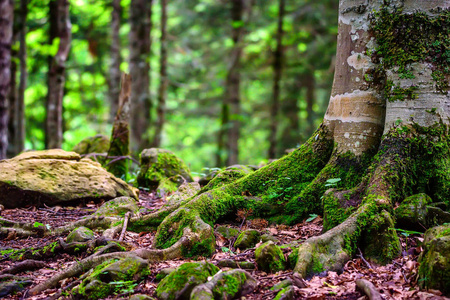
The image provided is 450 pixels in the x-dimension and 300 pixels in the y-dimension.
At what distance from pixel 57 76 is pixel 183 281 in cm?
871

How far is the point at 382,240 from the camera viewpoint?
3512 millimetres

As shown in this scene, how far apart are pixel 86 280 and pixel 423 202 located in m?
3.47

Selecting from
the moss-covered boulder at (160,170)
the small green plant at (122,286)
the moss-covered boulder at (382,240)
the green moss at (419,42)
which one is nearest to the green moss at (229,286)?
the small green plant at (122,286)

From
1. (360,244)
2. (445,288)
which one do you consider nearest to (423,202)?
(360,244)

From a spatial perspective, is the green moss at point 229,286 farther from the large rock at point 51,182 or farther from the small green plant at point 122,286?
the large rock at point 51,182

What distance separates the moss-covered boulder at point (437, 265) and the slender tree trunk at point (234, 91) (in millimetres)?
11261

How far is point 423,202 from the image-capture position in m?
3.79

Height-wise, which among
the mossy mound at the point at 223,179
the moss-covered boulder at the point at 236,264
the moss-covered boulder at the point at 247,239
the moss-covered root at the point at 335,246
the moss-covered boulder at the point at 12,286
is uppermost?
the mossy mound at the point at 223,179

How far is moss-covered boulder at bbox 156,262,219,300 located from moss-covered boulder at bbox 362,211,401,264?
162 centimetres

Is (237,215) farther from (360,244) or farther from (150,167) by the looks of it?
(150,167)

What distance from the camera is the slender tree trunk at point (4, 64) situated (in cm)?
845

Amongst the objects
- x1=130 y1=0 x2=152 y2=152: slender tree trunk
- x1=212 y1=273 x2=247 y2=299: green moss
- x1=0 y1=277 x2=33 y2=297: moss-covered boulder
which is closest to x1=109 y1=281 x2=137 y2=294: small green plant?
x1=212 y1=273 x2=247 y2=299: green moss

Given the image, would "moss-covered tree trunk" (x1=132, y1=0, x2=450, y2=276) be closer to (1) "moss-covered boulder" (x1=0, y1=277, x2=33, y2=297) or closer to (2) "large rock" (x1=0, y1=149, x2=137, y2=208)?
(1) "moss-covered boulder" (x1=0, y1=277, x2=33, y2=297)

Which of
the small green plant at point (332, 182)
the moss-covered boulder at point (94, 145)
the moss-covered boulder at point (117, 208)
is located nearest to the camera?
the small green plant at point (332, 182)
